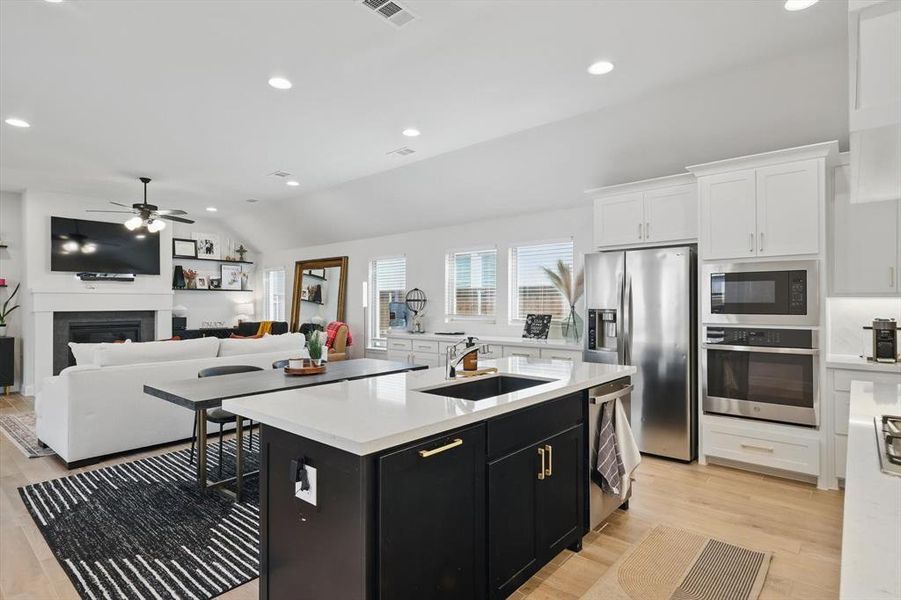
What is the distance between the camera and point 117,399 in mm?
3955

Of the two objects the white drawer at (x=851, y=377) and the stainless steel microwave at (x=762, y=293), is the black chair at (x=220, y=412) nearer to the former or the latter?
the stainless steel microwave at (x=762, y=293)

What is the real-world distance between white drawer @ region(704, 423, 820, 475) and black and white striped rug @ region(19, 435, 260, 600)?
3.36 m

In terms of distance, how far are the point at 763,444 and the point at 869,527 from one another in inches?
124

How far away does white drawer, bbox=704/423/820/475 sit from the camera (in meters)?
3.47

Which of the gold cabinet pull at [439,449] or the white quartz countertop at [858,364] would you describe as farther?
the white quartz countertop at [858,364]

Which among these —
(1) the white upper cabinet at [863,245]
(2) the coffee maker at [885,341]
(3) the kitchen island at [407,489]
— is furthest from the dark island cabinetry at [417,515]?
(1) the white upper cabinet at [863,245]

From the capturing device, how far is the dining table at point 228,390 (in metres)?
2.80

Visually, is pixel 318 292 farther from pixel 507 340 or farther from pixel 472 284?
pixel 507 340

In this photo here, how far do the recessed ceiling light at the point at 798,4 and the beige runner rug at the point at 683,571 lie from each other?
2905 millimetres

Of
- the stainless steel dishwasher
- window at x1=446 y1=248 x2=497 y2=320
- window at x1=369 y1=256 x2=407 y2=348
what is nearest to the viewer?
the stainless steel dishwasher

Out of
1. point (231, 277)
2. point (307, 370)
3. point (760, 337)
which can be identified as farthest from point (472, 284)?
point (231, 277)

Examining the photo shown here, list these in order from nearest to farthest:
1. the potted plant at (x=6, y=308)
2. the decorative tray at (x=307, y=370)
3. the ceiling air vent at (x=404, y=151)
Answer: the decorative tray at (x=307, y=370) < the ceiling air vent at (x=404, y=151) < the potted plant at (x=6, y=308)

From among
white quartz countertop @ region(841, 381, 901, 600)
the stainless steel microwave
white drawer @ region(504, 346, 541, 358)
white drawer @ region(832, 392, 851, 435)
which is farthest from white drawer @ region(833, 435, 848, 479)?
white drawer @ region(504, 346, 541, 358)

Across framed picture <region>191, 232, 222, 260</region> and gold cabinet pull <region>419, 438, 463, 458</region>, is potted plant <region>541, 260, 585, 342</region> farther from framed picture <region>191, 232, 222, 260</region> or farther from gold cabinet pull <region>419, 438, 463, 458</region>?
framed picture <region>191, 232, 222, 260</region>
